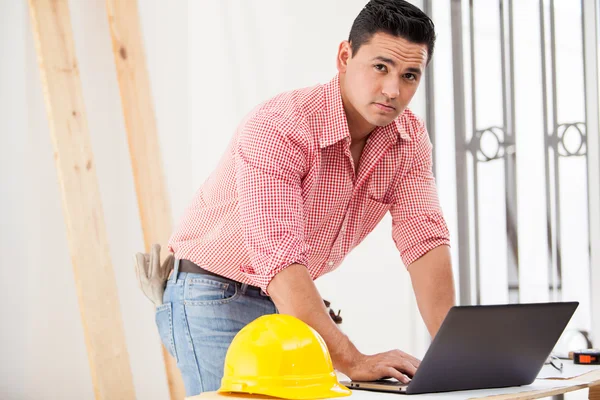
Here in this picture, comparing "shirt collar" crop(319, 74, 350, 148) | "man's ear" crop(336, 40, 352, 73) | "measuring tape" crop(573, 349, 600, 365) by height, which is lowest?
"measuring tape" crop(573, 349, 600, 365)

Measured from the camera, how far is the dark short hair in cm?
167

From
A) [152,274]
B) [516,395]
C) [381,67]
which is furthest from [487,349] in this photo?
[152,274]

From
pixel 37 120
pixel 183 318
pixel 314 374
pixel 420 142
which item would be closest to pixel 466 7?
pixel 420 142

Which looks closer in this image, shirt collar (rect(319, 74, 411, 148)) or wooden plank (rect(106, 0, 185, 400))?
shirt collar (rect(319, 74, 411, 148))

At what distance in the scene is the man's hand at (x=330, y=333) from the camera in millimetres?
1276

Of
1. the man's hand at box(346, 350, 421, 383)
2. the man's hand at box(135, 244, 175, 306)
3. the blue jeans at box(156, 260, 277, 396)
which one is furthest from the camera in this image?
the man's hand at box(135, 244, 175, 306)

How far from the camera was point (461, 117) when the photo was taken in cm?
328

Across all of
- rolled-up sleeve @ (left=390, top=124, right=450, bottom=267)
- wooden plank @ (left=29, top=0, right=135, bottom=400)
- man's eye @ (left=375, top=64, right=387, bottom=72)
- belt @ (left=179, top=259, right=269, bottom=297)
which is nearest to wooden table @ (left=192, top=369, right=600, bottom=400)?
rolled-up sleeve @ (left=390, top=124, right=450, bottom=267)

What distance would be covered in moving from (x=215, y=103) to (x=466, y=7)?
1201mm

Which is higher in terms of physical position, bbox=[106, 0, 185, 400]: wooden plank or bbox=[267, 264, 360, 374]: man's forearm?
bbox=[106, 0, 185, 400]: wooden plank

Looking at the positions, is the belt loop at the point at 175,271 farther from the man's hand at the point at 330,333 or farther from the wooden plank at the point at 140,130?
the wooden plank at the point at 140,130

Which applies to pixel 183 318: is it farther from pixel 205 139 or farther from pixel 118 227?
pixel 205 139

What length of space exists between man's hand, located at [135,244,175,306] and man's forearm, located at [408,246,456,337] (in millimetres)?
637

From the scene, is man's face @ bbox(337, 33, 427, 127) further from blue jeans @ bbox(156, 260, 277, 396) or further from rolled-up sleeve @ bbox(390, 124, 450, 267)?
blue jeans @ bbox(156, 260, 277, 396)
